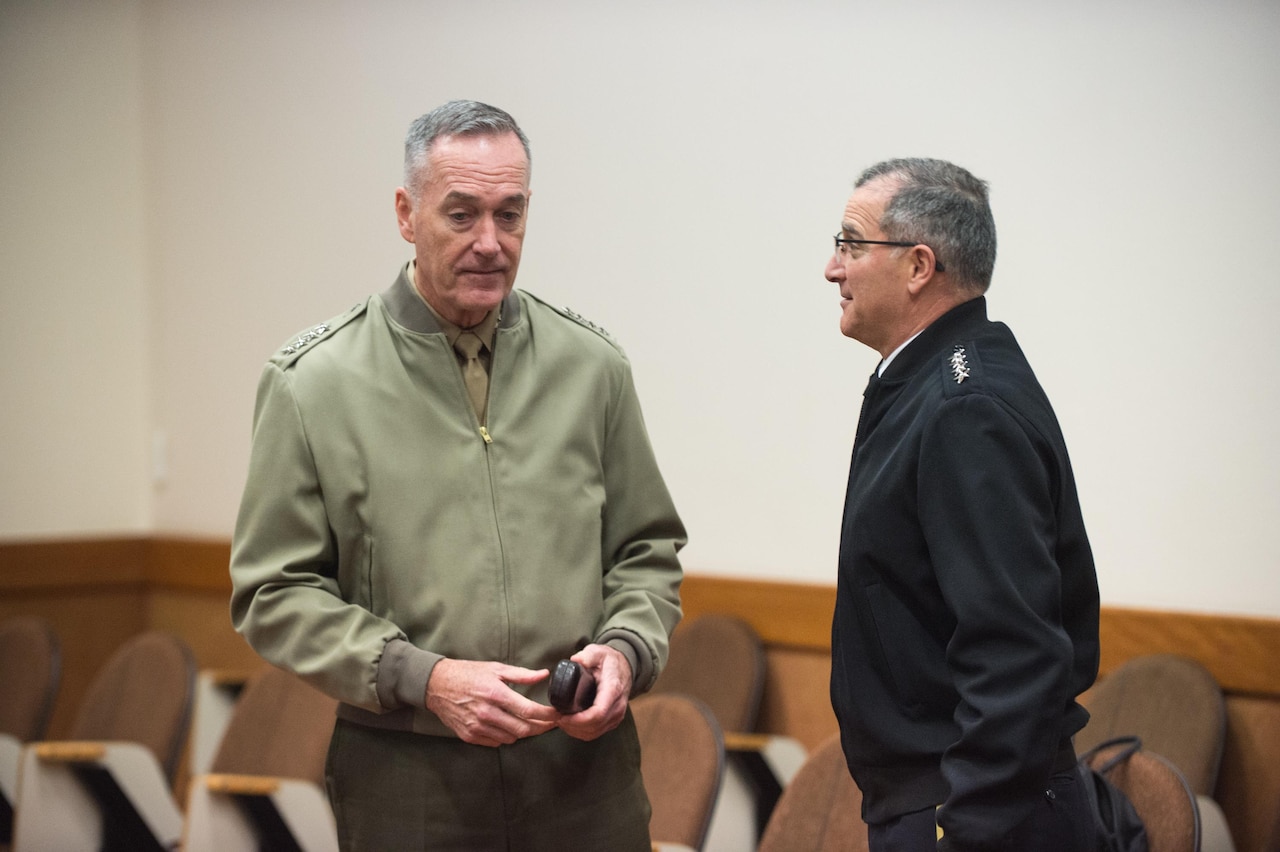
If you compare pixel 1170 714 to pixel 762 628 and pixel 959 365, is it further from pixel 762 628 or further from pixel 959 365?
pixel 959 365

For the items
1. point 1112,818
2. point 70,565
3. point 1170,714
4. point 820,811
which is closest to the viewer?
point 1112,818

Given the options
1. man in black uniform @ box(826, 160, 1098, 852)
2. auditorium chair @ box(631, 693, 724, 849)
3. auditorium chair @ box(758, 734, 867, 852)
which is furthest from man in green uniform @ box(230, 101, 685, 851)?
auditorium chair @ box(631, 693, 724, 849)

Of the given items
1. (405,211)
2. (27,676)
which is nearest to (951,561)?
(405,211)

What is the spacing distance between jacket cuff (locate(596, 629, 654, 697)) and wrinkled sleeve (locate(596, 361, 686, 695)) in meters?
0.07

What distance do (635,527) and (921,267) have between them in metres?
0.60

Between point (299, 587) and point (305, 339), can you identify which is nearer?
point (299, 587)

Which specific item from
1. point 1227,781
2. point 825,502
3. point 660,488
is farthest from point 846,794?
point 825,502

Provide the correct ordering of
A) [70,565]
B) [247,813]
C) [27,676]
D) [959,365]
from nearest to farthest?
1. [959,365]
2. [247,813]
3. [27,676]
4. [70,565]

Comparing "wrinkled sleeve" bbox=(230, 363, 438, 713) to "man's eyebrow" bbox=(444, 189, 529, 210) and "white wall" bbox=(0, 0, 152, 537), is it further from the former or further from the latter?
"white wall" bbox=(0, 0, 152, 537)

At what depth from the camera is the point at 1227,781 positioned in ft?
10.1

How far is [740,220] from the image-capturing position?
3.95 metres

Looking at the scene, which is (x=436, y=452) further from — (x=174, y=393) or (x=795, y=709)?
(x=174, y=393)

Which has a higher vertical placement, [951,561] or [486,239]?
[486,239]

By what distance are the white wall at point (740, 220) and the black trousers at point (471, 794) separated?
6.16 ft
